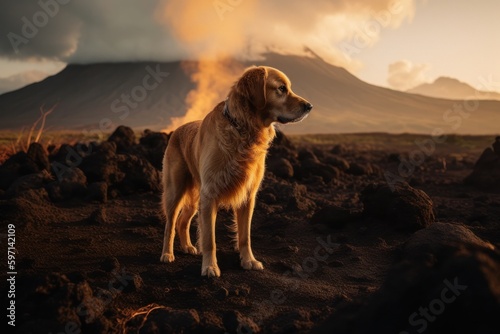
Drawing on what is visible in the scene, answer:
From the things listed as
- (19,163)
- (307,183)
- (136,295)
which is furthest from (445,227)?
(19,163)

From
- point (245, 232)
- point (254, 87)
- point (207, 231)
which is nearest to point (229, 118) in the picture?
point (254, 87)

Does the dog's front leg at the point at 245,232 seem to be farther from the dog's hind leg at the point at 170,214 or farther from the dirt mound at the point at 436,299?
the dirt mound at the point at 436,299

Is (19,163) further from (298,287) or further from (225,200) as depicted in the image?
(298,287)

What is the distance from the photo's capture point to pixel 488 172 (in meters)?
12.5

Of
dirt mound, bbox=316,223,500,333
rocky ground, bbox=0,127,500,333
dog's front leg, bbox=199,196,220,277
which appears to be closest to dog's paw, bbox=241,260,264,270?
rocky ground, bbox=0,127,500,333

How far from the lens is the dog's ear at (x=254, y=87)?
5.01m

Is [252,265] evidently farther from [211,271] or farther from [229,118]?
[229,118]

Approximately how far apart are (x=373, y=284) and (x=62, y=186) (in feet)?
22.0

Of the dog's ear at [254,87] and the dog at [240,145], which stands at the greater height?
the dog's ear at [254,87]

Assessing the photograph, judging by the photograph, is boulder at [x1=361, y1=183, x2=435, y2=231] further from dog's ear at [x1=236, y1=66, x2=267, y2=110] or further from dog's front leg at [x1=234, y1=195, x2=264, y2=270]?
dog's ear at [x1=236, y1=66, x2=267, y2=110]

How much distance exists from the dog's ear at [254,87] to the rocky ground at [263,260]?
1.98 meters

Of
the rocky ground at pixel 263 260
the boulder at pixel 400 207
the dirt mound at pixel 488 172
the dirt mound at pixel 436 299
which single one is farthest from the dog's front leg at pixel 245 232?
the dirt mound at pixel 488 172

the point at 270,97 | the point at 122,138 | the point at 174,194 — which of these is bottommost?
the point at 174,194

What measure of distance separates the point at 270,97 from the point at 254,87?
0.22 meters
